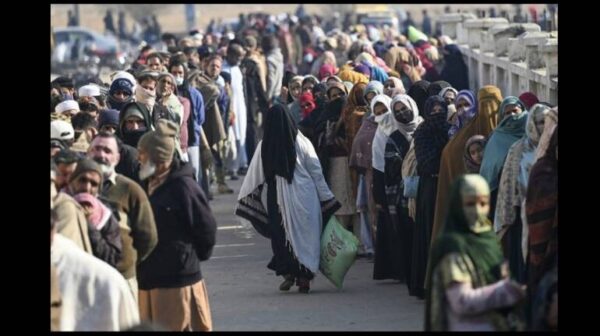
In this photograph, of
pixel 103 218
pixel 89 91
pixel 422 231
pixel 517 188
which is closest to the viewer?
pixel 103 218

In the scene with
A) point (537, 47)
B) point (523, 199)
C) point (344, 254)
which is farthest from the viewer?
point (537, 47)

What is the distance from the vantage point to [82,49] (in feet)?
A: 182

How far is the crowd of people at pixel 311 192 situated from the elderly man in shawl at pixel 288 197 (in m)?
0.01

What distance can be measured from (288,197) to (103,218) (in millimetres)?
4091

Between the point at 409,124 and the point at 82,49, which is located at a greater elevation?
the point at 409,124

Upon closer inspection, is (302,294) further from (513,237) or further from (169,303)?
(169,303)

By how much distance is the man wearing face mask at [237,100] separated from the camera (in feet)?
74.0

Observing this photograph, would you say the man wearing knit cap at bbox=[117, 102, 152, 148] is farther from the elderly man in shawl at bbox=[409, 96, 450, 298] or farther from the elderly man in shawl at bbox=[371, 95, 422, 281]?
the elderly man in shawl at bbox=[371, 95, 422, 281]

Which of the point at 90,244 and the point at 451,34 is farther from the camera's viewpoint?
the point at 451,34

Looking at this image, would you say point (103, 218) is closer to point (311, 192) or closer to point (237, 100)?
point (311, 192)

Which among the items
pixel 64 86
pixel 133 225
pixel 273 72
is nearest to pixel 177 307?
pixel 133 225
